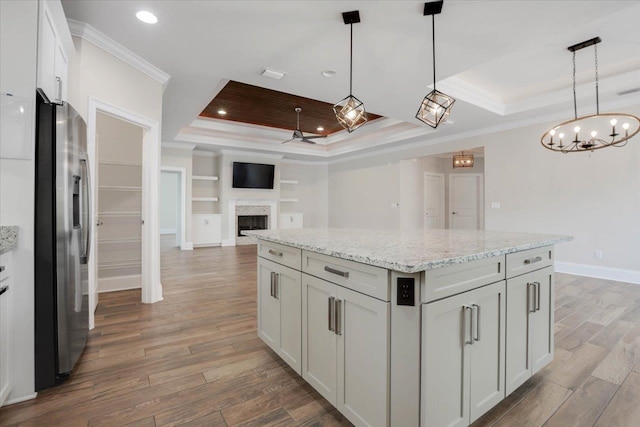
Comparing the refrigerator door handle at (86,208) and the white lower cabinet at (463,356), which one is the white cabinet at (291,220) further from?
the white lower cabinet at (463,356)

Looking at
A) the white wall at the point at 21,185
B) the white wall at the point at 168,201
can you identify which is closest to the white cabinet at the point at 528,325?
the white wall at the point at 21,185

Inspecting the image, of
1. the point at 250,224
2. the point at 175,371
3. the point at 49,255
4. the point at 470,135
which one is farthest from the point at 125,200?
the point at 470,135

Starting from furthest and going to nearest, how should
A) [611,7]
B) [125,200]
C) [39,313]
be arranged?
[125,200]
[611,7]
[39,313]

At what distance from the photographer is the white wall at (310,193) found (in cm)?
1012

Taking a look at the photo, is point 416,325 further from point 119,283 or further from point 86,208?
point 119,283

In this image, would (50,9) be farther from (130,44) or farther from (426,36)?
(426,36)

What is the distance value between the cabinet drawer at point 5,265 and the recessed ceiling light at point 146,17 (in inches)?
79.5

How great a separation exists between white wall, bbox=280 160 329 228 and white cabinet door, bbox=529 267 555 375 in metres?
8.47

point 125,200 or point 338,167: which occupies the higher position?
point 338,167

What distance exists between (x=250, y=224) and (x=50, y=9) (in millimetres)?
7357

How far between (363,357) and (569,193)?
536cm

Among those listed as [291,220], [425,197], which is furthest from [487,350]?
[291,220]

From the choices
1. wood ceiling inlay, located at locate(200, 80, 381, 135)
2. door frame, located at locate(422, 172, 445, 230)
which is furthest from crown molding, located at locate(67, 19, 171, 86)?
door frame, located at locate(422, 172, 445, 230)

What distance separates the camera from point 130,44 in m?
→ 2.90
